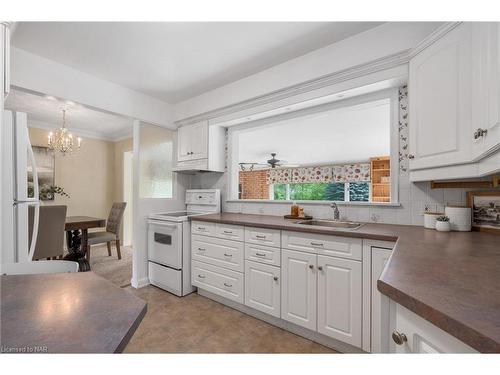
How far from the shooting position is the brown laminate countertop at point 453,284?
19.3 inches

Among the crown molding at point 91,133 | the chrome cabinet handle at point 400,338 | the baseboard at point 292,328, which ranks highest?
the crown molding at point 91,133

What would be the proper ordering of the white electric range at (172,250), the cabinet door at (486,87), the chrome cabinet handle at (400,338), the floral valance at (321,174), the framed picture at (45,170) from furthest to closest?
the floral valance at (321,174)
the framed picture at (45,170)
the white electric range at (172,250)
the cabinet door at (486,87)
the chrome cabinet handle at (400,338)

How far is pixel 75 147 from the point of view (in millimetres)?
4477

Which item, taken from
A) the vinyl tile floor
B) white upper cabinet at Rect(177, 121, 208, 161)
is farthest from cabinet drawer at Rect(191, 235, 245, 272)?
white upper cabinet at Rect(177, 121, 208, 161)

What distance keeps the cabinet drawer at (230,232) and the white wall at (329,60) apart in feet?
4.42

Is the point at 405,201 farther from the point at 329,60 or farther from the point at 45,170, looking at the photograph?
the point at 45,170

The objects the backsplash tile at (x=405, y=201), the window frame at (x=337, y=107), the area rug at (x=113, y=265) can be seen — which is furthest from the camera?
the area rug at (x=113, y=265)

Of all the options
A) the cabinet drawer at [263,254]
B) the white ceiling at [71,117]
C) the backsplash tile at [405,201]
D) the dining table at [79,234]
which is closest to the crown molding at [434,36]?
the backsplash tile at [405,201]

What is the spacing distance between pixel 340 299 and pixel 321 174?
5461mm

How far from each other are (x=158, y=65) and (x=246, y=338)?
8.27ft

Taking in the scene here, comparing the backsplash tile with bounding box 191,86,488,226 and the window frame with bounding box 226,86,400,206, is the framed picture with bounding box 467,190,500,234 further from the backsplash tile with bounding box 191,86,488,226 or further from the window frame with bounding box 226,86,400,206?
the window frame with bounding box 226,86,400,206

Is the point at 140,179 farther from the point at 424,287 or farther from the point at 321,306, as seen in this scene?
the point at 424,287

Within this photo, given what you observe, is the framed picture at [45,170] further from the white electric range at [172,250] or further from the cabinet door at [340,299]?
the cabinet door at [340,299]
